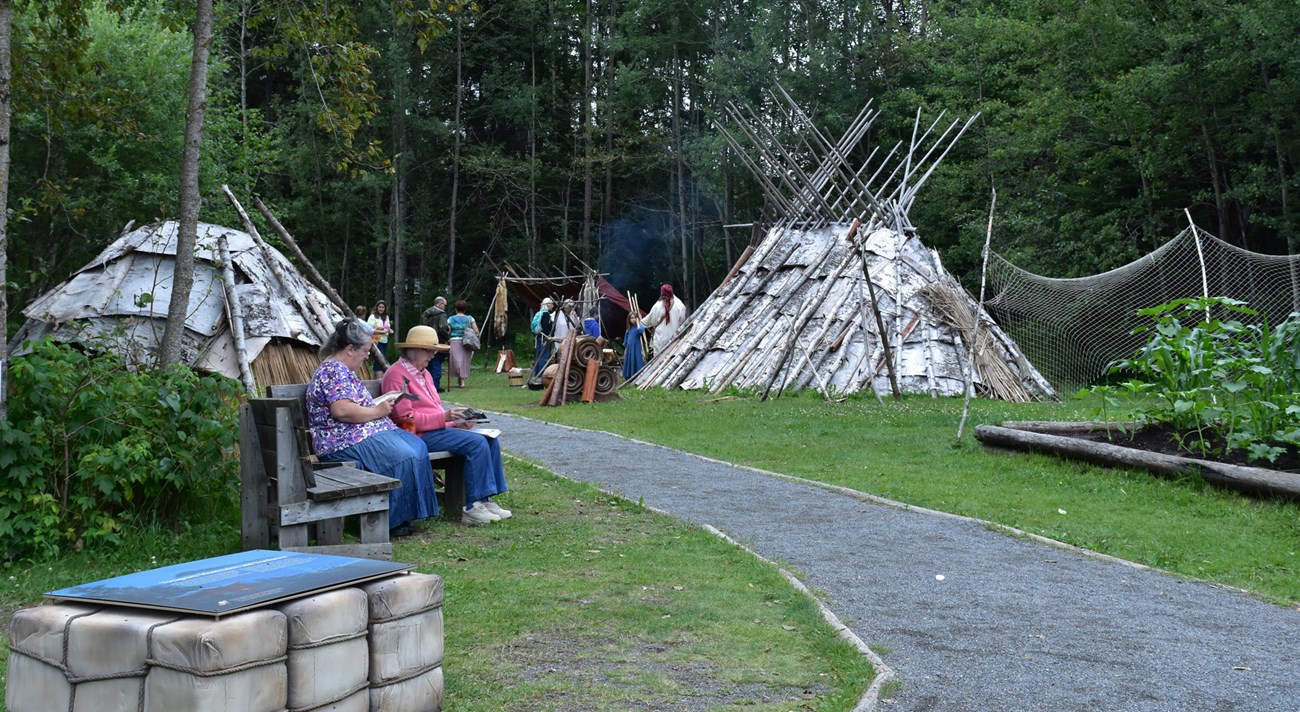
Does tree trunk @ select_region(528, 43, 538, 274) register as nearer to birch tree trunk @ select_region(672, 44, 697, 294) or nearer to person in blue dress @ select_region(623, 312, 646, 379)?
birch tree trunk @ select_region(672, 44, 697, 294)

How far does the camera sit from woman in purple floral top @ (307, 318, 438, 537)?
654 centimetres

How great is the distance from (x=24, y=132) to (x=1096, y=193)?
1739 centimetres

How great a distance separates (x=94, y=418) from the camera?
19.7ft

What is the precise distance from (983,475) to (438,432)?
4.80 m

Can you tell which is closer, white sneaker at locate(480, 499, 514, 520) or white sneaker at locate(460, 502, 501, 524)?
white sneaker at locate(460, 502, 501, 524)

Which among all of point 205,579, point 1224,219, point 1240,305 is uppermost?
point 1224,219

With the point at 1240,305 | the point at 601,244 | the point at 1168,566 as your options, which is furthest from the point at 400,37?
the point at 1168,566

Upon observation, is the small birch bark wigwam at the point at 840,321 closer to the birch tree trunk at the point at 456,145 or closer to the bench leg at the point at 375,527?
the bench leg at the point at 375,527

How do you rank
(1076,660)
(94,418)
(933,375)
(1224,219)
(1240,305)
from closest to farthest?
(1076,660), (94,418), (1240,305), (933,375), (1224,219)

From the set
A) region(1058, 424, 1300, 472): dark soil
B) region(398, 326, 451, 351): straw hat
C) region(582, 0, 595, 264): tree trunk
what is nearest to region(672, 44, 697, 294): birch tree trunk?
region(582, 0, 595, 264): tree trunk

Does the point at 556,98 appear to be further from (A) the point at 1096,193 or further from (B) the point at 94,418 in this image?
(B) the point at 94,418

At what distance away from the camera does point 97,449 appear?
588 cm

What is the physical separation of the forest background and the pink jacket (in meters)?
1.60

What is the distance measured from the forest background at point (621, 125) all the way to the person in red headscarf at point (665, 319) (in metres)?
5.84
